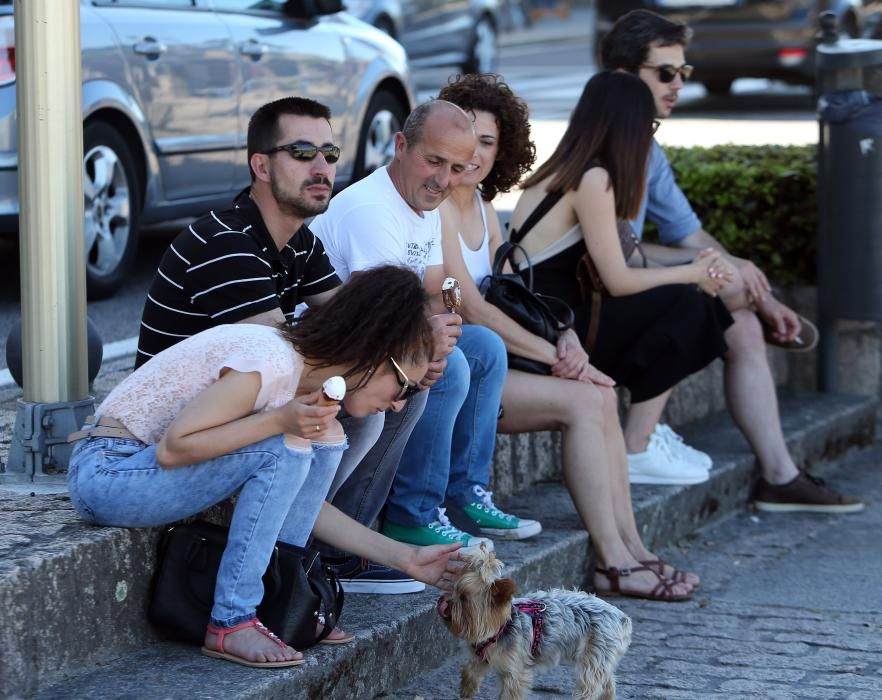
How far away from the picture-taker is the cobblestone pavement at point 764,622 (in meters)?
4.12

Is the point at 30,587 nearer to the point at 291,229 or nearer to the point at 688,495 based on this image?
the point at 291,229

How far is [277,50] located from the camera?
25.5 ft

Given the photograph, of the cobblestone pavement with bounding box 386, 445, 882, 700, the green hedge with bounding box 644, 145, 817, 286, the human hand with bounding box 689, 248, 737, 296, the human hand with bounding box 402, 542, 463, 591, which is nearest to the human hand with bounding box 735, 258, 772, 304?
the human hand with bounding box 689, 248, 737, 296

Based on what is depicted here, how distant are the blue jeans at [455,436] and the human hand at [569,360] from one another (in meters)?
0.29

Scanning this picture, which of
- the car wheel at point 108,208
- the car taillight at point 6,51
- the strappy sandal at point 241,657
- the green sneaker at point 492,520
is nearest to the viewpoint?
the strappy sandal at point 241,657

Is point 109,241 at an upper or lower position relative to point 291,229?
lower

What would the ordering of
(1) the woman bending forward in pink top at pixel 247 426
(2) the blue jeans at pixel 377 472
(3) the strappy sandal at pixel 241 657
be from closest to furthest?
(1) the woman bending forward in pink top at pixel 247 426 → (3) the strappy sandal at pixel 241 657 → (2) the blue jeans at pixel 377 472

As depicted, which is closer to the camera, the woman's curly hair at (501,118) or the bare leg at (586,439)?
the bare leg at (586,439)

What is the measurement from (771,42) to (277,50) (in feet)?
27.1

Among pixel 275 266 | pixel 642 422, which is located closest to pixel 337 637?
pixel 275 266

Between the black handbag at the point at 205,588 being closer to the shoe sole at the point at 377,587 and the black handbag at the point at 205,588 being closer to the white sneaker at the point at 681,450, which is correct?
the shoe sole at the point at 377,587

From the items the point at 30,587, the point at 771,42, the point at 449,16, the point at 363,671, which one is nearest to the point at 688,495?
the point at 363,671

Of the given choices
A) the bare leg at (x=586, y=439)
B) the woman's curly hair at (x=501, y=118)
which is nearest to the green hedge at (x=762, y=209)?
the woman's curly hair at (x=501, y=118)

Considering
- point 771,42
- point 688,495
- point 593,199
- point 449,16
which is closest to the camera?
point 593,199
